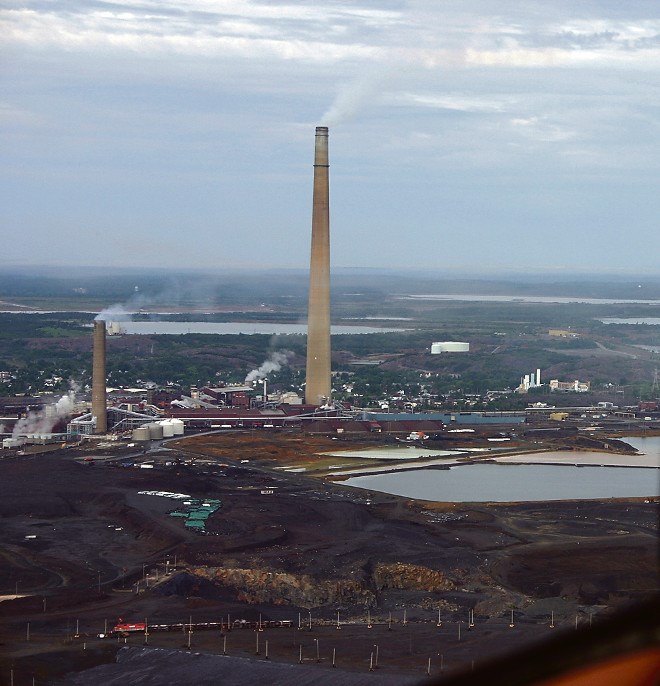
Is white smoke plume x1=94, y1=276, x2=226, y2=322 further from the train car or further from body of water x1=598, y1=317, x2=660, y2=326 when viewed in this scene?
the train car

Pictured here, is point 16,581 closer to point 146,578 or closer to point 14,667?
point 146,578

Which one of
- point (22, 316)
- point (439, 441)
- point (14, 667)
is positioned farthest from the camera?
point (22, 316)

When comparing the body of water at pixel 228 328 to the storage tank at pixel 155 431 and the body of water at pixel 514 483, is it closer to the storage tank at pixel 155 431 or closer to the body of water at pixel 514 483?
the storage tank at pixel 155 431

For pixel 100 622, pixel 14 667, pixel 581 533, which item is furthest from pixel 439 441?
pixel 14 667


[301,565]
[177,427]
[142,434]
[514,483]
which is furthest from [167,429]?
[301,565]

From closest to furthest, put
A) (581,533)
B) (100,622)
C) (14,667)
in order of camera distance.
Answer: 1. (14,667)
2. (100,622)
3. (581,533)

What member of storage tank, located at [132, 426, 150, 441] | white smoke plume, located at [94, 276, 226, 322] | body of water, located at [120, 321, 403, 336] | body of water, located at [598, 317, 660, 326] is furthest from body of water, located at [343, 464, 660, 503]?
body of water, located at [598, 317, 660, 326]

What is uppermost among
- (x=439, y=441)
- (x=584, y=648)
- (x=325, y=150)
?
(x=325, y=150)
